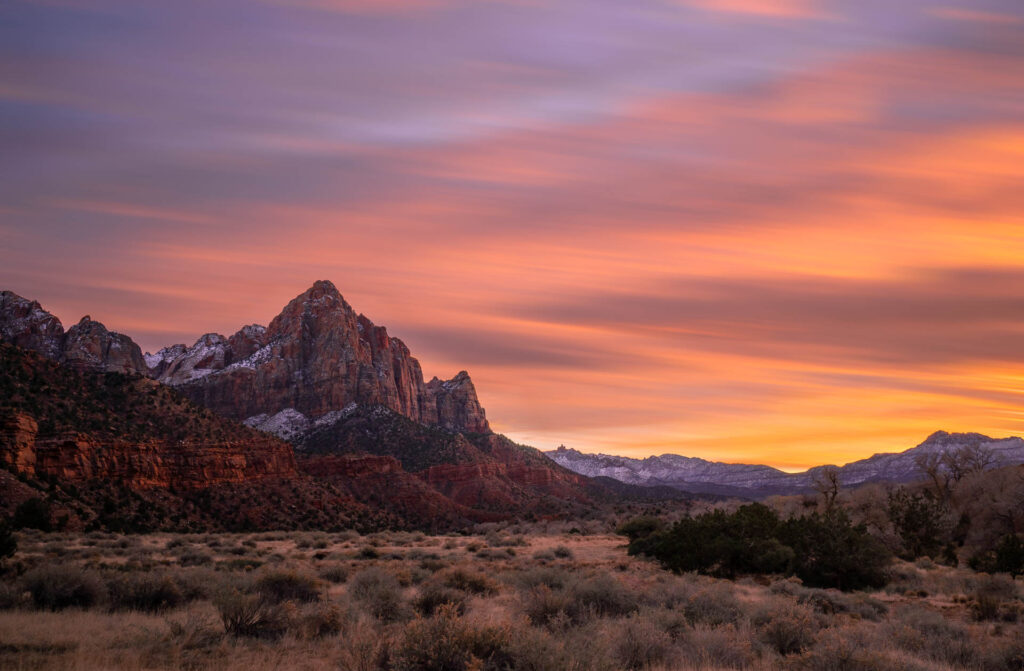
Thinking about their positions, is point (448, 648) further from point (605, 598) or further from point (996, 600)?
point (996, 600)

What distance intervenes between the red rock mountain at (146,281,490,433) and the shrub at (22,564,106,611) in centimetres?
13028

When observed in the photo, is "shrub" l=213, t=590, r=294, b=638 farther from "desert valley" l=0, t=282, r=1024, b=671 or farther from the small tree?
the small tree

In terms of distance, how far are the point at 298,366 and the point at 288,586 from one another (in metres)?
149

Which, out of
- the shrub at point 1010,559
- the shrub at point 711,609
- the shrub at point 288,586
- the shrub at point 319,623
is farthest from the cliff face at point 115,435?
the shrub at point 1010,559

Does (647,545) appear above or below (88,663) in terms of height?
below

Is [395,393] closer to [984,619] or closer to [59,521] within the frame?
[59,521]

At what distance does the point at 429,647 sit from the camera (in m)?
7.90

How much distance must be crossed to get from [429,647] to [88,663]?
4747 millimetres

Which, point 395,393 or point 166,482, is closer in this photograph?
point 166,482

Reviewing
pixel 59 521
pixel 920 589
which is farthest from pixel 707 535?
pixel 59 521

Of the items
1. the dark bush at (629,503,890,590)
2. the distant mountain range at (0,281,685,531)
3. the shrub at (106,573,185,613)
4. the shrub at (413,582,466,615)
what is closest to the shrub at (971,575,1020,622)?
the dark bush at (629,503,890,590)

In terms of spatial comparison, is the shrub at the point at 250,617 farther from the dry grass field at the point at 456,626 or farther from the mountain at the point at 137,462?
the mountain at the point at 137,462

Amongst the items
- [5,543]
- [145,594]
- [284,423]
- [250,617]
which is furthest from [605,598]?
[284,423]

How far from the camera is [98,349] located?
14538 centimetres
